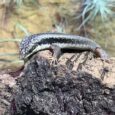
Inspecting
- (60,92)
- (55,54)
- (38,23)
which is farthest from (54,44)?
(38,23)

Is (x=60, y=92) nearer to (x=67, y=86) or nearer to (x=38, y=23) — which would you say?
(x=67, y=86)

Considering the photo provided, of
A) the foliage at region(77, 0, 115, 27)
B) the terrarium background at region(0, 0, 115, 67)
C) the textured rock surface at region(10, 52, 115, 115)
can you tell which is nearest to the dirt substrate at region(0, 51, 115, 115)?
the textured rock surface at region(10, 52, 115, 115)

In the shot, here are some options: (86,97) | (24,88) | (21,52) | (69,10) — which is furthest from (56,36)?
(69,10)

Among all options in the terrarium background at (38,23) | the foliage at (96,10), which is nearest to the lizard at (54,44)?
the terrarium background at (38,23)

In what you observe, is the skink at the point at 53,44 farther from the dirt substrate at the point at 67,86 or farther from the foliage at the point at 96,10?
the foliage at the point at 96,10

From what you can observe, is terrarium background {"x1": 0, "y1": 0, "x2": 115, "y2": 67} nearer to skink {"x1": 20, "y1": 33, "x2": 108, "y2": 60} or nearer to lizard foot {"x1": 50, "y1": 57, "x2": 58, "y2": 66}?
skink {"x1": 20, "y1": 33, "x2": 108, "y2": 60}

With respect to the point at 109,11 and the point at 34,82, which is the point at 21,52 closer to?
the point at 34,82

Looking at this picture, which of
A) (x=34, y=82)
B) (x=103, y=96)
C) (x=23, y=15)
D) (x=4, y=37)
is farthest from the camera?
(x=23, y=15)
